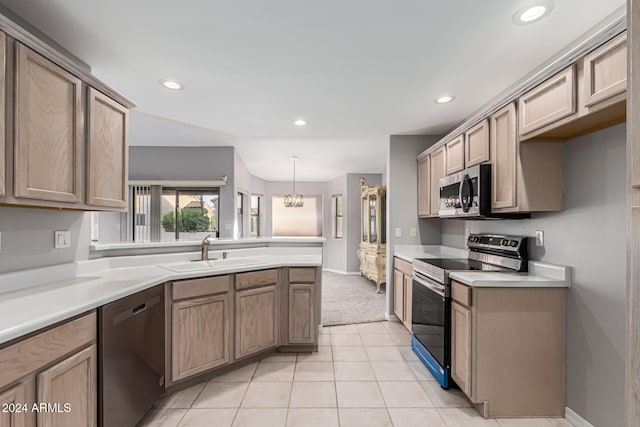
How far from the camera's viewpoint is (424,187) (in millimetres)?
3746

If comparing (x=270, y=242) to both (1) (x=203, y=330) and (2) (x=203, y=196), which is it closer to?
(1) (x=203, y=330)

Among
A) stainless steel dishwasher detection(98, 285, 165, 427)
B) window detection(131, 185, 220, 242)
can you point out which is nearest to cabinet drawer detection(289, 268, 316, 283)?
stainless steel dishwasher detection(98, 285, 165, 427)

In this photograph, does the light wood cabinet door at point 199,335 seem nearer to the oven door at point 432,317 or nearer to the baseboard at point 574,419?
the oven door at point 432,317

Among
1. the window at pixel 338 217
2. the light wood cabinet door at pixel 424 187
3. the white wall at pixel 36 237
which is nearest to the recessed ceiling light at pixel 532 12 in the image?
the light wood cabinet door at pixel 424 187

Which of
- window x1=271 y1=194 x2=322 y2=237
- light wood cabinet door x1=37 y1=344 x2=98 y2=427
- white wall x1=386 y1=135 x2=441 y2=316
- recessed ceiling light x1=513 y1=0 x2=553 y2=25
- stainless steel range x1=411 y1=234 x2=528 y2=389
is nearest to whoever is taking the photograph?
light wood cabinet door x1=37 y1=344 x2=98 y2=427

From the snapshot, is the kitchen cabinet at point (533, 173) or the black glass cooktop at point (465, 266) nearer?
the kitchen cabinet at point (533, 173)

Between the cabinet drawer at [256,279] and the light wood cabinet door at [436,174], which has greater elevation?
the light wood cabinet door at [436,174]

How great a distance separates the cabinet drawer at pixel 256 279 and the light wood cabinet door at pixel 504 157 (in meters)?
1.96

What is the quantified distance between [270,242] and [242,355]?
122 centimetres

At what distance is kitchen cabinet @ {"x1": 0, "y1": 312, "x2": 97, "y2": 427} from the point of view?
1.10 m

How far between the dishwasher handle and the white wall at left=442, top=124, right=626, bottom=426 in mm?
2714

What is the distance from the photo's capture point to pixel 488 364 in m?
2.02

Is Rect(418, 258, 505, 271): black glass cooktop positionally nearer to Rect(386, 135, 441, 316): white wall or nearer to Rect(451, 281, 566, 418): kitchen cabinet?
Rect(451, 281, 566, 418): kitchen cabinet

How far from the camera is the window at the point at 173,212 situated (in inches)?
203
